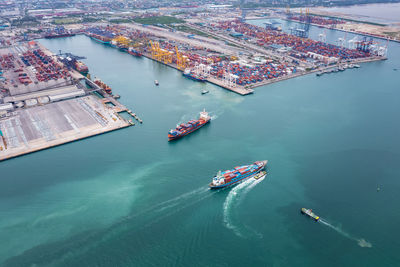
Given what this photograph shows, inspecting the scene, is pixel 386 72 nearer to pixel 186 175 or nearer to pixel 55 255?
pixel 186 175

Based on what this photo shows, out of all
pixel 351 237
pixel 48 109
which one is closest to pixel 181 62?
pixel 48 109

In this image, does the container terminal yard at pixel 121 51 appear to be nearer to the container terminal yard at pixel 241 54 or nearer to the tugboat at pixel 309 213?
the container terminal yard at pixel 241 54

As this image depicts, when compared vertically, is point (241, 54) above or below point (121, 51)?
above

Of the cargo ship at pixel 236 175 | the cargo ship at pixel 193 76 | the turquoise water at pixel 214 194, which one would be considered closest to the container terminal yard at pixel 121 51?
the cargo ship at pixel 193 76

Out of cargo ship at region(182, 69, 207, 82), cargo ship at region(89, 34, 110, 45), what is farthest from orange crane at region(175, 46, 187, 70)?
cargo ship at region(89, 34, 110, 45)

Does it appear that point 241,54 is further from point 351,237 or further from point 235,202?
point 351,237

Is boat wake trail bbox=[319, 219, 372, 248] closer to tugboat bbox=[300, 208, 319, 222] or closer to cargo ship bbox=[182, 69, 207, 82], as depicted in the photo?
tugboat bbox=[300, 208, 319, 222]

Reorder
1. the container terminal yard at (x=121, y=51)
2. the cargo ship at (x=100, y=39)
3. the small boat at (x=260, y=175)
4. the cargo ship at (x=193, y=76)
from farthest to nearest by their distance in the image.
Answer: the cargo ship at (x=100, y=39), the cargo ship at (x=193, y=76), the container terminal yard at (x=121, y=51), the small boat at (x=260, y=175)
